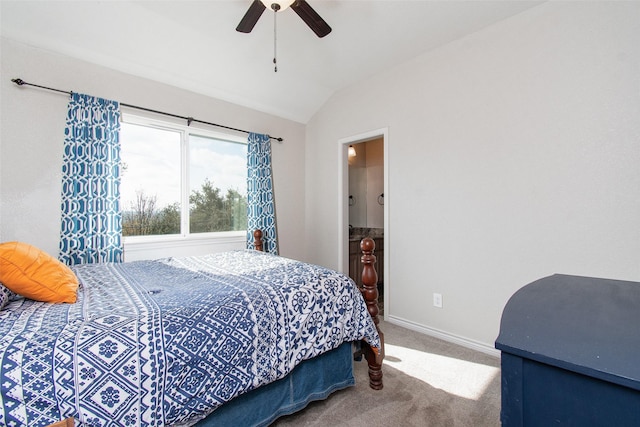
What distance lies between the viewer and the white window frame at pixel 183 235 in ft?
9.02

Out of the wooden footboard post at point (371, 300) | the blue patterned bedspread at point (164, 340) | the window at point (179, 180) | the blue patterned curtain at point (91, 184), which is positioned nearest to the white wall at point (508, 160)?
the wooden footboard post at point (371, 300)

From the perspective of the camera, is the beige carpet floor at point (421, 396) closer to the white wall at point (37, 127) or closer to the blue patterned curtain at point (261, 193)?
the blue patterned curtain at point (261, 193)

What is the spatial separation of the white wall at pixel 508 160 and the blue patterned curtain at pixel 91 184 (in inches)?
101

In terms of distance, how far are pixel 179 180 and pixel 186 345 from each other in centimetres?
232

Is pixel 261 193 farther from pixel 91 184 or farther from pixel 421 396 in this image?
pixel 421 396

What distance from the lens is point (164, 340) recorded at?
1.15 meters

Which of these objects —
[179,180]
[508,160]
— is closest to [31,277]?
[179,180]

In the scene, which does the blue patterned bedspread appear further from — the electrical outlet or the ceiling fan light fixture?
the ceiling fan light fixture

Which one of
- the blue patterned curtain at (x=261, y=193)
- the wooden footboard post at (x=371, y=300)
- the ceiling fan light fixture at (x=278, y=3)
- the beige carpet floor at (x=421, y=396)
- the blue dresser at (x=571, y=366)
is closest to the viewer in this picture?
the blue dresser at (x=571, y=366)

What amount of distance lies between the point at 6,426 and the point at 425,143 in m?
3.11

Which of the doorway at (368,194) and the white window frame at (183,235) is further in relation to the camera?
the doorway at (368,194)

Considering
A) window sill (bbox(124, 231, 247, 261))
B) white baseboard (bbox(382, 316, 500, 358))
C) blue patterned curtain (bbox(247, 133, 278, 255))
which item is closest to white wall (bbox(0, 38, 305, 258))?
window sill (bbox(124, 231, 247, 261))

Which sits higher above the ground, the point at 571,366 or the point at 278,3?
the point at 278,3

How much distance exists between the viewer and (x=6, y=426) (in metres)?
0.87
